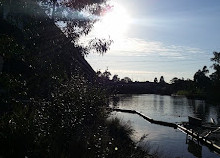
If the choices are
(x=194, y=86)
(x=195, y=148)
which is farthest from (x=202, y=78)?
(x=195, y=148)

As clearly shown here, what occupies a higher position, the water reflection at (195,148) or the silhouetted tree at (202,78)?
the silhouetted tree at (202,78)

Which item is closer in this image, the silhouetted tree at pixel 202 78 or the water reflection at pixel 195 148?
the water reflection at pixel 195 148

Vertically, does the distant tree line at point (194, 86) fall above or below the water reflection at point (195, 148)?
above

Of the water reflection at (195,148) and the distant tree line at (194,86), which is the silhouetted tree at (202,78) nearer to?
the distant tree line at (194,86)

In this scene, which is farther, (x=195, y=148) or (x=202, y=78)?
(x=202, y=78)

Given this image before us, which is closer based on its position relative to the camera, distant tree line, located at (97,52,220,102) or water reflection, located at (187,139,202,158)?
water reflection, located at (187,139,202,158)

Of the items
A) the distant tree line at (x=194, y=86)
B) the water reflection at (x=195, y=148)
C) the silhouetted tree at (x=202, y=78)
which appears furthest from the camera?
the silhouetted tree at (x=202, y=78)

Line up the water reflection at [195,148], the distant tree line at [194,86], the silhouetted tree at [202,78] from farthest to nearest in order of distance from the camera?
the silhouetted tree at [202,78], the distant tree line at [194,86], the water reflection at [195,148]

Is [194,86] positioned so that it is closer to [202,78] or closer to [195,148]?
[202,78]

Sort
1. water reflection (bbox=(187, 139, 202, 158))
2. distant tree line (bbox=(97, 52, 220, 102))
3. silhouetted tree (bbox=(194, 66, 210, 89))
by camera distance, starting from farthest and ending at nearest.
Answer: silhouetted tree (bbox=(194, 66, 210, 89)) < distant tree line (bbox=(97, 52, 220, 102)) < water reflection (bbox=(187, 139, 202, 158))

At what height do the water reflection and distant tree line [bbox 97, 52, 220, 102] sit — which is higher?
distant tree line [bbox 97, 52, 220, 102]

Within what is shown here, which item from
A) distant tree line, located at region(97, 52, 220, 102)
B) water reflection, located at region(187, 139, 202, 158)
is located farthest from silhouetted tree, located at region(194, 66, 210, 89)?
water reflection, located at region(187, 139, 202, 158)

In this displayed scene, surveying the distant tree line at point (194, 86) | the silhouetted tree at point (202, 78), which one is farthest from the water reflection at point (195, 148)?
the silhouetted tree at point (202, 78)

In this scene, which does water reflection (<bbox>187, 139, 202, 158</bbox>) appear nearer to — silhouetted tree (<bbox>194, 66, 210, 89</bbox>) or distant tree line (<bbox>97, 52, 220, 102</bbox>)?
distant tree line (<bbox>97, 52, 220, 102</bbox>)
